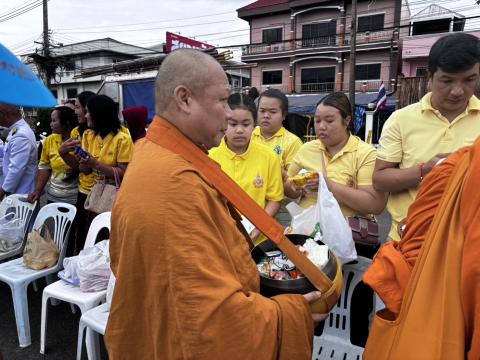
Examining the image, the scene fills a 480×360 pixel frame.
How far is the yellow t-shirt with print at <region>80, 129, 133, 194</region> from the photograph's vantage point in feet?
11.1

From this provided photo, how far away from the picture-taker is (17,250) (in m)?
3.37

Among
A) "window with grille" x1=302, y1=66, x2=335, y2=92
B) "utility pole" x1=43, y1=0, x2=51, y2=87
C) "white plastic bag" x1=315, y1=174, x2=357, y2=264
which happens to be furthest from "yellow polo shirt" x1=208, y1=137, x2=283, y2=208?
"window with grille" x1=302, y1=66, x2=335, y2=92

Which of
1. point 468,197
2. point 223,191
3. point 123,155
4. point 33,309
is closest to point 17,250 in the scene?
point 33,309

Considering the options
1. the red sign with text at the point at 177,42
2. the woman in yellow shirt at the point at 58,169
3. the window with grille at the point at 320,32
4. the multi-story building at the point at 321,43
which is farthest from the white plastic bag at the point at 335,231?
the window with grille at the point at 320,32

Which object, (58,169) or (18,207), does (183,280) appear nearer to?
(58,169)

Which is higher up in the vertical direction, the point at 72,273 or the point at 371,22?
the point at 371,22

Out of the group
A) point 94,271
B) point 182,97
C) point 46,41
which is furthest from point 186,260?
point 46,41

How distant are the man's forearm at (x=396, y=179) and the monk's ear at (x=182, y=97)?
1242 mm

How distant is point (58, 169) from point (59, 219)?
0.75 meters

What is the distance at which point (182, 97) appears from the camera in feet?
3.66

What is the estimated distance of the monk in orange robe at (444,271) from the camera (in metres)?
0.84

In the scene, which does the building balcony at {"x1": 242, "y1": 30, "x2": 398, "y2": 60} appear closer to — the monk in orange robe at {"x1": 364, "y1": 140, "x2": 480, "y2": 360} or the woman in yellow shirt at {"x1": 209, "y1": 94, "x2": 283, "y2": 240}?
the woman in yellow shirt at {"x1": 209, "y1": 94, "x2": 283, "y2": 240}

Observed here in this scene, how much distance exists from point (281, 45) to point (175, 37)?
9.48 metres

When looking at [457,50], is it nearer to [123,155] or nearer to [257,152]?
[257,152]
